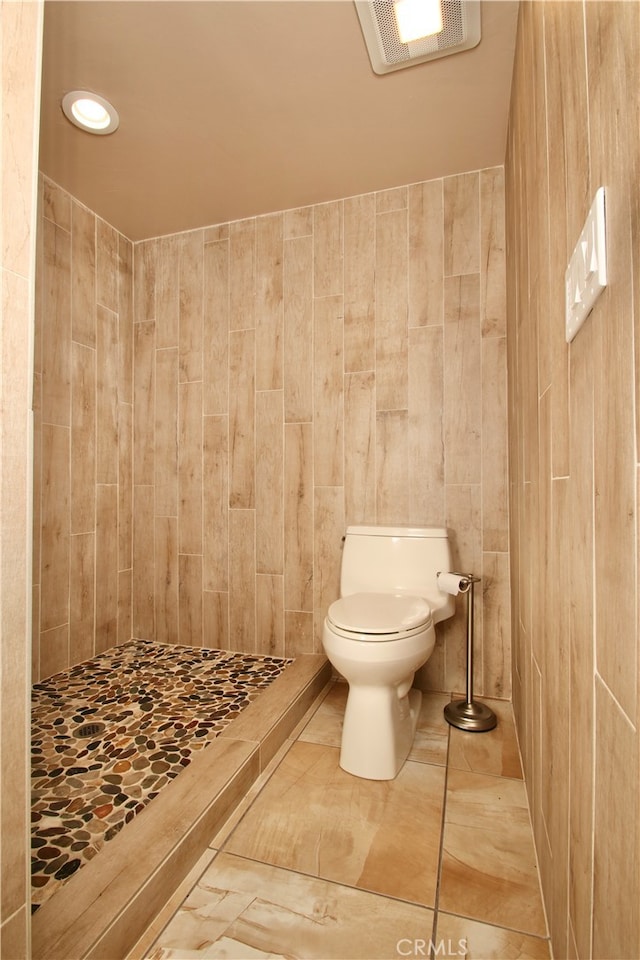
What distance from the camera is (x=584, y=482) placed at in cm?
69

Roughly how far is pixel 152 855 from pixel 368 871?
51cm

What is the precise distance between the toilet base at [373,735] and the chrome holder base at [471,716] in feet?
1.12

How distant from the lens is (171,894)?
43.4 inches

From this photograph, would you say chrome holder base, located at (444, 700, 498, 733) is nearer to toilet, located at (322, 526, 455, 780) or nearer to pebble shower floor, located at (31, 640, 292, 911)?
toilet, located at (322, 526, 455, 780)

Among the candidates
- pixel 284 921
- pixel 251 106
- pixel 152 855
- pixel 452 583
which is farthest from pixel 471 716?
pixel 251 106

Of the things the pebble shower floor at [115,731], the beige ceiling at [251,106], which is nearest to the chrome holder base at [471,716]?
the pebble shower floor at [115,731]

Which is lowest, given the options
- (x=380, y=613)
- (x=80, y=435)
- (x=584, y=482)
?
(x=380, y=613)

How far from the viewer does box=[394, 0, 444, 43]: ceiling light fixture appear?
1381 mm

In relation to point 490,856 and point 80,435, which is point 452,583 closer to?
point 490,856

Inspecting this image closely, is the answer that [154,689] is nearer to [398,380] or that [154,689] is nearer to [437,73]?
[398,380]

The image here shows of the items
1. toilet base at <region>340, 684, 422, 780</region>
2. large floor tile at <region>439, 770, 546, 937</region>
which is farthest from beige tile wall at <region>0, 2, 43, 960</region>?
toilet base at <region>340, 684, 422, 780</region>

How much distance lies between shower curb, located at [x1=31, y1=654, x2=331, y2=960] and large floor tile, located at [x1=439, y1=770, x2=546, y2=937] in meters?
0.59

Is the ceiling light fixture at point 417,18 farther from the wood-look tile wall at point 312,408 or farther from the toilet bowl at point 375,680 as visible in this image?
the toilet bowl at point 375,680

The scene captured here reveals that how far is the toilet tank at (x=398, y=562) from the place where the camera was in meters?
1.97
